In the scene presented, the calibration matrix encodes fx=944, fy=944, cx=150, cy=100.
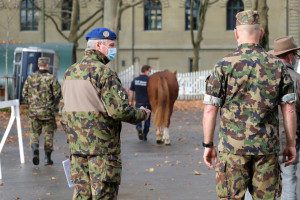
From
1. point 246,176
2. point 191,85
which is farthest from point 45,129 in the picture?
point 191,85

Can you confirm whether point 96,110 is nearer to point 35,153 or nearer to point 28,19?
point 35,153

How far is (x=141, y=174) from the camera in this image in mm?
15164

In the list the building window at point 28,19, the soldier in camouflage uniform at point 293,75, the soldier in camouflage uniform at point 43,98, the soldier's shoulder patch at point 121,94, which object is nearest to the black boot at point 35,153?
the soldier in camouflage uniform at point 43,98

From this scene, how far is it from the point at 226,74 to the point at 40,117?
371 inches

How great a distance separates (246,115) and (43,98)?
30.6 ft

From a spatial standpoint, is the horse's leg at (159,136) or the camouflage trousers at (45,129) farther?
the horse's leg at (159,136)

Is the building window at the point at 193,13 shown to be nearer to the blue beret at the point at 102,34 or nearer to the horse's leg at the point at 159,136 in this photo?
the horse's leg at the point at 159,136

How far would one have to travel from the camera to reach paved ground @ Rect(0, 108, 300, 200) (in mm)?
12719

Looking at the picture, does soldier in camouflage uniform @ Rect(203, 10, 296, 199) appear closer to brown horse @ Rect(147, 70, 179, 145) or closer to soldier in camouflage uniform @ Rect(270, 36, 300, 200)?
soldier in camouflage uniform @ Rect(270, 36, 300, 200)

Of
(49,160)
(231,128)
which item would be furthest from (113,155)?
(49,160)

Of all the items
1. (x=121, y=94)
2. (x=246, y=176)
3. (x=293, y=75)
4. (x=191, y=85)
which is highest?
(x=293, y=75)

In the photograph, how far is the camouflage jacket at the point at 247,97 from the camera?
730cm

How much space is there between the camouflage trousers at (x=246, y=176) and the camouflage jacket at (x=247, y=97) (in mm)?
67

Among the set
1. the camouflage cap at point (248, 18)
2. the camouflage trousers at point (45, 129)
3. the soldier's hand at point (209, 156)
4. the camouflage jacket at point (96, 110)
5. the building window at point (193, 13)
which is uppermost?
the building window at point (193, 13)
